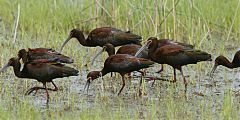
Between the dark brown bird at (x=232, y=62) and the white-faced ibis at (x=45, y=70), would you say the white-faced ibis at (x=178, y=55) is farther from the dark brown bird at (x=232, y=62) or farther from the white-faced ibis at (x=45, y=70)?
the white-faced ibis at (x=45, y=70)

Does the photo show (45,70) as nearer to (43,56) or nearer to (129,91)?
(43,56)

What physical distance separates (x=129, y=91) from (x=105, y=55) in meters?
1.85

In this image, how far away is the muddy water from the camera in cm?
798

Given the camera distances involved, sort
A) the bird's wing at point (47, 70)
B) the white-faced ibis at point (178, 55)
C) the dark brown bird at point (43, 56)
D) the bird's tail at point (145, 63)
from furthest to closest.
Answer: the dark brown bird at point (43, 56), the white-faced ibis at point (178, 55), the bird's tail at point (145, 63), the bird's wing at point (47, 70)

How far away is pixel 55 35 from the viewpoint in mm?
11234

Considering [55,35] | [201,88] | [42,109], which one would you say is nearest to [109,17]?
[55,35]

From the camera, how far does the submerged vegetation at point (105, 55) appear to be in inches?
302

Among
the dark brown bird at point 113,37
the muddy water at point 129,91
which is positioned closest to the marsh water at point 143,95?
the muddy water at point 129,91

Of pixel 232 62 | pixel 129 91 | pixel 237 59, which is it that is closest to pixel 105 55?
pixel 129 91

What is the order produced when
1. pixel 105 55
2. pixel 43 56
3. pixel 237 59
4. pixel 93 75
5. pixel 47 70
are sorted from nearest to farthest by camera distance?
pixel 47 70
pixel 93 75
pixel 43 56
pixel 237 59
pixel 105 55

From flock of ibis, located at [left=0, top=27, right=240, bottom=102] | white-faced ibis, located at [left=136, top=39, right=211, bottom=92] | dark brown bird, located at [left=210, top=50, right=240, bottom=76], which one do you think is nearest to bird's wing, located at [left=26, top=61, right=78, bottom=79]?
flock of ibis, located at [left=0, top=27, right=240, bottom=102]

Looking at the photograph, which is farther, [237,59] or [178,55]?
[237,59]

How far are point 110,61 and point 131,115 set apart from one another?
1.05 meters

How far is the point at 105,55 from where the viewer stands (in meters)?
10.5
